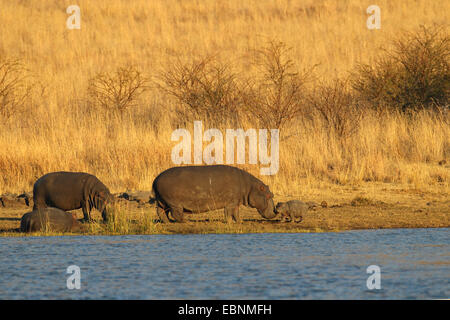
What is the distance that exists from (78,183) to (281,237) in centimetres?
299

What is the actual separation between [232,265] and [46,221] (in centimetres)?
294

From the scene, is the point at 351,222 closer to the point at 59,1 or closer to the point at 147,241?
the point at 147,241

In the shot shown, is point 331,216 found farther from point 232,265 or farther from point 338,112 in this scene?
point 338,112

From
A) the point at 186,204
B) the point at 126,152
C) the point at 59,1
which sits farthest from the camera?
the point at 59,1

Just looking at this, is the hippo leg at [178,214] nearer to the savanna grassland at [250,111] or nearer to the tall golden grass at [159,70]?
the savanna grassland at [250,111]

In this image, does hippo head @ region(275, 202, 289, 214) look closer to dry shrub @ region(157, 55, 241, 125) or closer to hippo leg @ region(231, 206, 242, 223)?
hippo leg @ region(231, 206, 242, 223)

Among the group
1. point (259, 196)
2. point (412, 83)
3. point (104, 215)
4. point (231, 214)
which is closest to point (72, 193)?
point (104, 215)

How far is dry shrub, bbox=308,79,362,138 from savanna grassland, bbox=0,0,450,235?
0.14 feet

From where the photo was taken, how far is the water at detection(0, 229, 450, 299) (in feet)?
25.9

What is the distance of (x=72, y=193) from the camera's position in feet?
38.7

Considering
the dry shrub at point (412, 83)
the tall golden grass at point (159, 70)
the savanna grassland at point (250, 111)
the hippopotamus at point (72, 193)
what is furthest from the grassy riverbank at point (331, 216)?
the dry shrub at point (412, 83)
